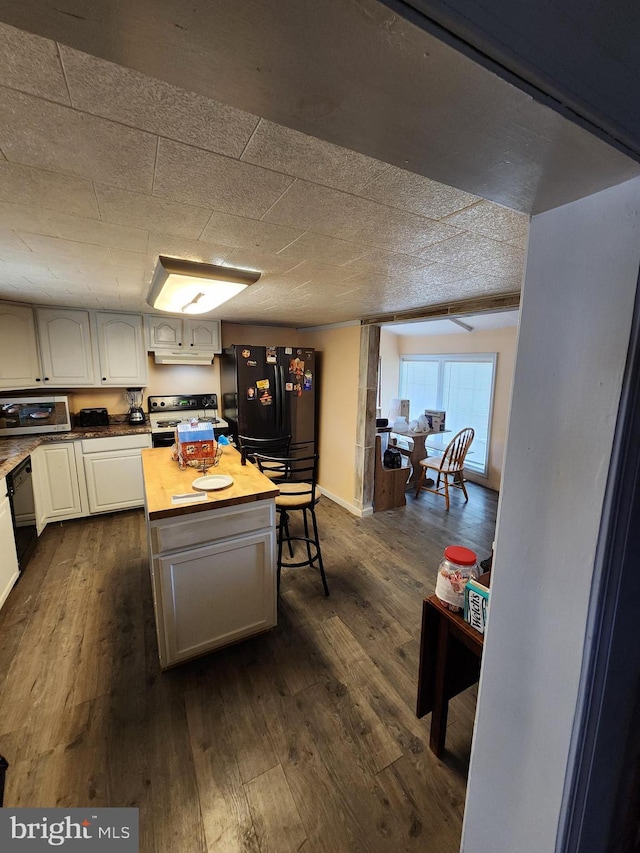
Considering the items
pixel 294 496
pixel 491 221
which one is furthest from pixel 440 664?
pixel 491 221

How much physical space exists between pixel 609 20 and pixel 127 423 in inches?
171

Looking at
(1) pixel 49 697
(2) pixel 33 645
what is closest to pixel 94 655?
(1) pixel 49 697

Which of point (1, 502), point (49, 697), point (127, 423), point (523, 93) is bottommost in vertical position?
point (49, 697)

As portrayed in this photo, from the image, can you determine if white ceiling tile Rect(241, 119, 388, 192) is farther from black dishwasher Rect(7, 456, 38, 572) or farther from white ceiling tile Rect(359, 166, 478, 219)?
black dishwasher Rect(7, 456, 38, 572)

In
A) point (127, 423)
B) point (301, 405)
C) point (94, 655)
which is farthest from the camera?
point (301, 405)

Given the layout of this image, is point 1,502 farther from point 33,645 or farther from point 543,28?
point 543,28

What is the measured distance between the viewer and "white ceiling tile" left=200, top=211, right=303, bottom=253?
1.24 meters

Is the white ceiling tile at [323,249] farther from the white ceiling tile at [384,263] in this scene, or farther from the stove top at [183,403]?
the stove top at [183,403]

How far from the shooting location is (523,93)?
1.21 ft

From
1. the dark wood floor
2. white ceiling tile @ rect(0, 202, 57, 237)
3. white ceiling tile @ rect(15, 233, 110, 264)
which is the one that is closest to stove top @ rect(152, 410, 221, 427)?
the dark wood floor

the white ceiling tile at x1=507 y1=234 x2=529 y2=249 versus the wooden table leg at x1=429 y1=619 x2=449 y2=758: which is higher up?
the white ceiling tile at x1=507 y1=234 x2=529 y2=249

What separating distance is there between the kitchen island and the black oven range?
68.8 inches

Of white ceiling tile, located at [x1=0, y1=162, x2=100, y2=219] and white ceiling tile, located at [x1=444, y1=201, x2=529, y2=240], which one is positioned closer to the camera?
white ceiling tile, located at [x1=0, y1=162, x2=100, y2=219]

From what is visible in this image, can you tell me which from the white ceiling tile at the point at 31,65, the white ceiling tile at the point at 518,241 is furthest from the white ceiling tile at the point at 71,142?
the white ceiling tile at the point at 518,241
